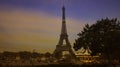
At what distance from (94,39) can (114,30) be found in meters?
3.96

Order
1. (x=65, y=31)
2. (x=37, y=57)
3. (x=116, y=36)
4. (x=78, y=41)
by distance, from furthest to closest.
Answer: (x=37, y=57) → (x=65, y=31) → (x=78, y=41) → (x=116, y=36)

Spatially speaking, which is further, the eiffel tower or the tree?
the eiffel tower

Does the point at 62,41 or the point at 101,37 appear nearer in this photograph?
the point at 101,37

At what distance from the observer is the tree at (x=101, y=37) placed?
4959 cm

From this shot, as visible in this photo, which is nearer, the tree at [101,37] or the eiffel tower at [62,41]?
the tree at [101,37]

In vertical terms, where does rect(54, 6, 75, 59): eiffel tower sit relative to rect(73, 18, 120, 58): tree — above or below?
above

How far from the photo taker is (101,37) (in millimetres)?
50812

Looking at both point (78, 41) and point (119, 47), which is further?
point (78, 41)

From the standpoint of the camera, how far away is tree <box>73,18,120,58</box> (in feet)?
163

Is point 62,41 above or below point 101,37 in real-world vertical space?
above

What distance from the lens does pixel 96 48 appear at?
50.9 meters

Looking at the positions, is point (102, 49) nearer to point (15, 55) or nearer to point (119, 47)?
point (119, 47)

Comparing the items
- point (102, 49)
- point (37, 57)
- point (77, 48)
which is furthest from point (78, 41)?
point (37, 57)

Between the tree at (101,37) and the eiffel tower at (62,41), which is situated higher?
the eiffel tower at (62,41)
